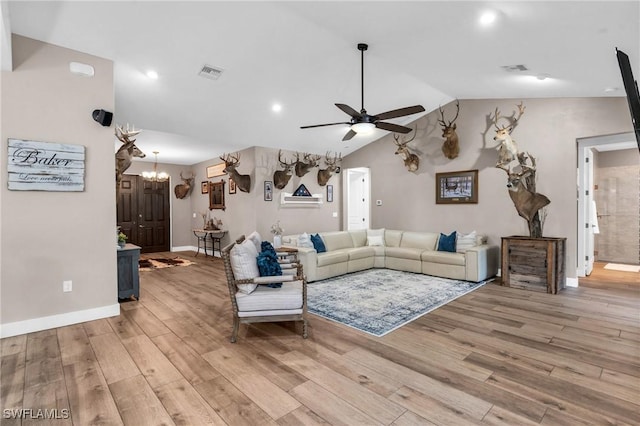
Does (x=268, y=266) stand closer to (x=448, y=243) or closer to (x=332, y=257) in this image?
(x=332, y=257)

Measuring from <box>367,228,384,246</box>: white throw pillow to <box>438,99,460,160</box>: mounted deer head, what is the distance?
6.88 feet

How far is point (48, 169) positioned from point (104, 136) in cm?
66

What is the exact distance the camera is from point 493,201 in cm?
600

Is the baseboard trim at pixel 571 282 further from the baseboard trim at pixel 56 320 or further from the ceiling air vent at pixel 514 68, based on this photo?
the baseboard trim at pixel 56 320

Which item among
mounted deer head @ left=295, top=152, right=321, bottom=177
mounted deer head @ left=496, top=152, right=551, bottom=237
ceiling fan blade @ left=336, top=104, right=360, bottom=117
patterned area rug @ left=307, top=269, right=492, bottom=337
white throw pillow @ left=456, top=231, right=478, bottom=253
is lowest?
patterned area rug @ left=307, top=269, right=492, bottom=337

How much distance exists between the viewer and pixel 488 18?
2982 millimetres

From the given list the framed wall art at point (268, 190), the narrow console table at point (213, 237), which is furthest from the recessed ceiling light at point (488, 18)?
the narrow console table at point (213, 237)

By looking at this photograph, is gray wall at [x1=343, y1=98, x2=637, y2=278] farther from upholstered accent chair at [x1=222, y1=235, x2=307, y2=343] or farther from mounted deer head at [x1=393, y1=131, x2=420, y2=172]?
upholstered accent chair at [x1=222, y1=235, x2=307, y2=343]

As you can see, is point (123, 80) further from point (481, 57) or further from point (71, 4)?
point (481, 57)

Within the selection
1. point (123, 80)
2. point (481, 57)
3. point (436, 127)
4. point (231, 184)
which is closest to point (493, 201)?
point (436, 127)

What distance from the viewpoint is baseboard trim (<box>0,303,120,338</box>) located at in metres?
3.24

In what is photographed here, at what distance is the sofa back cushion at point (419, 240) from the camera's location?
6395 millimetres

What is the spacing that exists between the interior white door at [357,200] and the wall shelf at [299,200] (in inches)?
43.8

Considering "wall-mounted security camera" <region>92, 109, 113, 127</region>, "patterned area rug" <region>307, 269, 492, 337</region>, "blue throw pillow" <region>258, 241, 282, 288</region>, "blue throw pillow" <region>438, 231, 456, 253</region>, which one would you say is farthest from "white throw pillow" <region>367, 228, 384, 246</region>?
"wall-mounted security camera" <region>92, 109, 113, 127</region>
